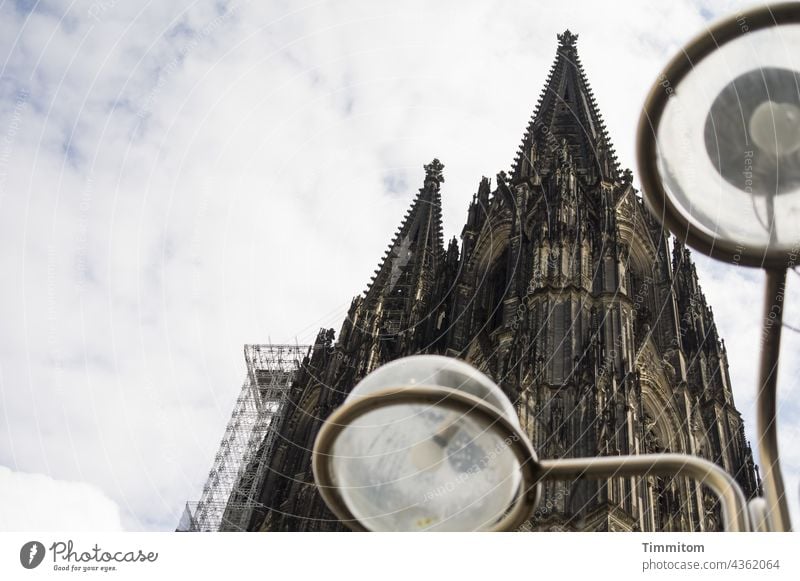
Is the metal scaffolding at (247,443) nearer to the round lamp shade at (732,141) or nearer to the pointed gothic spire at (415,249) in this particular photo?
the pointed gothic spire at (415,249)

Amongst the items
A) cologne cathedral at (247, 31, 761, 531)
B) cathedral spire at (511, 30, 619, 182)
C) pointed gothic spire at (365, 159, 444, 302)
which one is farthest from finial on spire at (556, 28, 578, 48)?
pointed gothic spire at (365, 159, 444, 302)

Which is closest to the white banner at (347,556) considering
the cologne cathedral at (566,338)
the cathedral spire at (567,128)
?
the cologne cathedral at (566,338)

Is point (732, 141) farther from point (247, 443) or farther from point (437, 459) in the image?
point (247, 443)

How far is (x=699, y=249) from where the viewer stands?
4.71 m

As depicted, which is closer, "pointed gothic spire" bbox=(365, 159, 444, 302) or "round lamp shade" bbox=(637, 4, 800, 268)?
"round lamp shade" bbox=(637, 4, 800, 268)

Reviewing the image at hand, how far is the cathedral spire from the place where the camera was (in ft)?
94.5

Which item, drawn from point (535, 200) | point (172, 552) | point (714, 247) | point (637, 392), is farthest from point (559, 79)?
point (714, 247)

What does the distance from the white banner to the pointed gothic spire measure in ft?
71.6

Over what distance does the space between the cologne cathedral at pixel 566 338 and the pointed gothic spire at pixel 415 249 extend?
0.53 feet

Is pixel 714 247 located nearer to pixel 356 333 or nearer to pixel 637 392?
pixel 637 392

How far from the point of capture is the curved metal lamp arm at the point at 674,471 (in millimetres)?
4207

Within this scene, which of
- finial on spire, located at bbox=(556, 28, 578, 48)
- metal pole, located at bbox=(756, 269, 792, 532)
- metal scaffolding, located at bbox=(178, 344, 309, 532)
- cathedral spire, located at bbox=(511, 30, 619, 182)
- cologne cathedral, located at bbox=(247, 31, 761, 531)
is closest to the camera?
metal pole, located at bbox=(756, 269, 792, 532)

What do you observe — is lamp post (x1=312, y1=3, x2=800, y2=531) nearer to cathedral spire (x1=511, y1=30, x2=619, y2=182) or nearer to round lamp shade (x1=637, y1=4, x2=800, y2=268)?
round lamp shade (x1=637, y1=4, x2=800, y2=268)

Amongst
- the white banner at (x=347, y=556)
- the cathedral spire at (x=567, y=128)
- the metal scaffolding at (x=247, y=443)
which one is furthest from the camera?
the metal scaffolding at (x=247, y=443)
